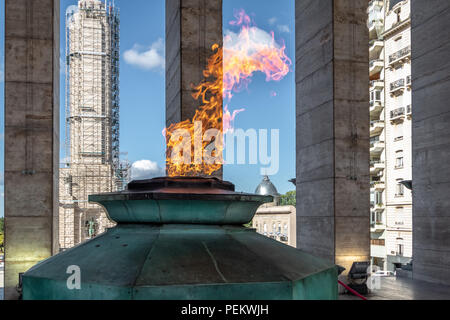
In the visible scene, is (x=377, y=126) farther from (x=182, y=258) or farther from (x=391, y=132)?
(x=182, y=258)

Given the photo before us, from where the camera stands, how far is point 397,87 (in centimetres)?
3102

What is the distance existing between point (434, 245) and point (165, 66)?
348 inches

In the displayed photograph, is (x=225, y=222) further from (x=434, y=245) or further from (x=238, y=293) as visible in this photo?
(x=434, y=245)

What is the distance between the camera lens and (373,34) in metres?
33.8

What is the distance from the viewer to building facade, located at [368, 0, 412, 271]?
2967cm

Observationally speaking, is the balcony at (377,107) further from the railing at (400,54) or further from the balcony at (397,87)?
the railing at (400,54)

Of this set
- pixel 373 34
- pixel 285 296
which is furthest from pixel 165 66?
pixel 373 34

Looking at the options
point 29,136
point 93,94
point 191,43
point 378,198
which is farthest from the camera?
point 93,94

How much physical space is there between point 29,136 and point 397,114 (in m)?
28.0

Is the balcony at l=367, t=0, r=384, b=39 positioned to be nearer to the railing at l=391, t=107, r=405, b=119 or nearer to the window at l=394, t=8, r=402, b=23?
the window at l=394, t=8, r=402, b=23

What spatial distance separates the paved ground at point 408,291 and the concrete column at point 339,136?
944mm

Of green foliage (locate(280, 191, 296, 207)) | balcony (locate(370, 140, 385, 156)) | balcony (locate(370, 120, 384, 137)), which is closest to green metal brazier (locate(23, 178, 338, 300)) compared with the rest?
balcony (locate(370, 140, 385, 156))

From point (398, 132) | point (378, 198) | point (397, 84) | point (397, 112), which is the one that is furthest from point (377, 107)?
point (378, 198)

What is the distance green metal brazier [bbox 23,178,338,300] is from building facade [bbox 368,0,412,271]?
92.5 feet
